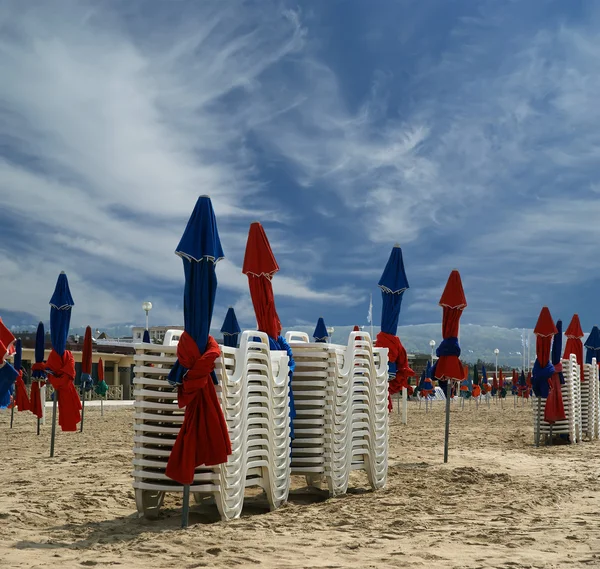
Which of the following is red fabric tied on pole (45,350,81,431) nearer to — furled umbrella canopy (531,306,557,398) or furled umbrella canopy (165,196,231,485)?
furled umbrella canopy (165,196,231,485)

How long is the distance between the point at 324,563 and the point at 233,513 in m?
1.67

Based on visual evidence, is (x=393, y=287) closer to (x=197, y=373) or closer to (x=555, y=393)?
(x=555, y=393)

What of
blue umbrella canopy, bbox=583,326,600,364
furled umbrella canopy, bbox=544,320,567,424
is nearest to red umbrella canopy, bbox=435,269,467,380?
furled umbrella canopy, bbox=544,320,567,424

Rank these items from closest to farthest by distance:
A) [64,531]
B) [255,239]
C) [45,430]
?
[64,531] < [255,239] < [45,430]

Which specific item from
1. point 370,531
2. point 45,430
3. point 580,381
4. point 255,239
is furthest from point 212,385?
point 580,381

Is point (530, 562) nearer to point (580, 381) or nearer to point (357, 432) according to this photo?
point (357, 432)

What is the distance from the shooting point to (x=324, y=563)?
15.3ft

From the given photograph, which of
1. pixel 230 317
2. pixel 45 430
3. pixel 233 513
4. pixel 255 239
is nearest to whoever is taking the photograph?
pixel 233 513

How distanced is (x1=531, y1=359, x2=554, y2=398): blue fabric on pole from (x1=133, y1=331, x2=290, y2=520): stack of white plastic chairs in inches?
348

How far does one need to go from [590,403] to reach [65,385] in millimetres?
11559

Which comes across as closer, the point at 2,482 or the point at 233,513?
the point at 233,513

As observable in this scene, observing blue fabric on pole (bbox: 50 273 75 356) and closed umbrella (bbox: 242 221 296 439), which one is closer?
closed umbrella (bbox: 242 221 296 439)

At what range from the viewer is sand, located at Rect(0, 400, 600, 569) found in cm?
481

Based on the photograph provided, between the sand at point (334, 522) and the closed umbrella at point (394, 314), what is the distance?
4.80 ft
